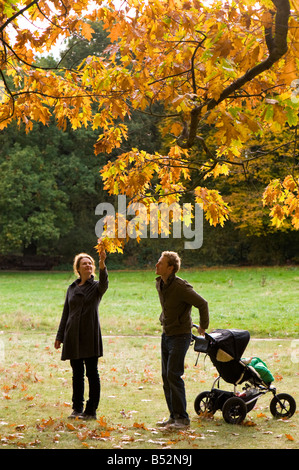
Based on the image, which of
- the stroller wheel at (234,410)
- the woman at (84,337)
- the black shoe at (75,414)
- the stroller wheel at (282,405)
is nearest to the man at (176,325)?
the stroller wheel at (234,410)

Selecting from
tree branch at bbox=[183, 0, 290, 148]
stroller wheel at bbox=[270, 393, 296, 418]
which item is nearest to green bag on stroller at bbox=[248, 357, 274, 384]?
stroller wheel at bbox=[270, 393, 296, 418]

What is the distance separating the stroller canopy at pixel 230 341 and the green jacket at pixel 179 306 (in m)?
0.30

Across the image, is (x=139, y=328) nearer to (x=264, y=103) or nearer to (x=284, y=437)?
(x=284, y=437)

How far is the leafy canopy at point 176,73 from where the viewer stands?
485 cm

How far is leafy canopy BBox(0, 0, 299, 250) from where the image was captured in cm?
485

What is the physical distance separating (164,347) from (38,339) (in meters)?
7.33

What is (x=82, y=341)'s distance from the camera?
6.95 m

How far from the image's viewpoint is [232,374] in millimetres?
7004

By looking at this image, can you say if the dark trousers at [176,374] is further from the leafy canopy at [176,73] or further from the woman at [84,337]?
the leafy canopy at [176,73]

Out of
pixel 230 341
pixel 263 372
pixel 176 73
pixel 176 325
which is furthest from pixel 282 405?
pixel 176 73

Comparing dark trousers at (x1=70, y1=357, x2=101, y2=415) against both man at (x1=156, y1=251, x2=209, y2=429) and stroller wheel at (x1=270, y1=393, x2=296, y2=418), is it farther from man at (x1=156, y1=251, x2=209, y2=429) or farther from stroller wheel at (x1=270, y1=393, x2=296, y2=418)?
stroller wheel at (x1=270, y1=393, x2=296, y2=418)

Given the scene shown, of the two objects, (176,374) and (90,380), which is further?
(90,380)

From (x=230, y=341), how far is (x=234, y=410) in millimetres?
774

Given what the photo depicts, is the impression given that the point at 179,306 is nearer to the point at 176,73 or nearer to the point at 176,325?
the point at 176,325
